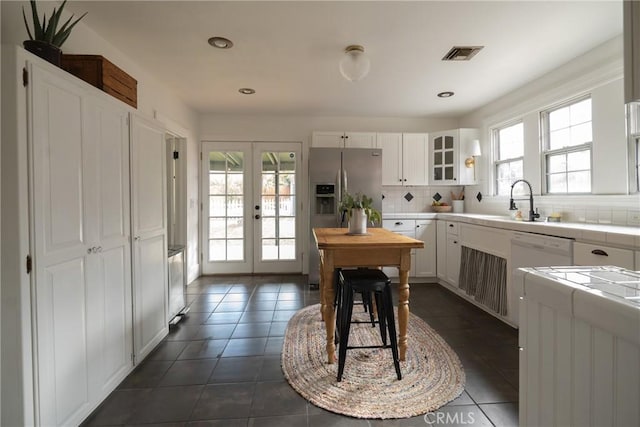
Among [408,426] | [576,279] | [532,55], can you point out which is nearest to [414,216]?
[532,55]

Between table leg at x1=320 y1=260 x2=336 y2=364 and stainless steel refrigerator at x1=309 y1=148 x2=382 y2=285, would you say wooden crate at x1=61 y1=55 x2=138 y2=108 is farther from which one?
stainless steel refrigerator at x1=309 y1=148 x2=382 y2=285

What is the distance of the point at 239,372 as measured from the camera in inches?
80.4

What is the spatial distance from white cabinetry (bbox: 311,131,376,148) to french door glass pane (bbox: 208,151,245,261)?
125 cm

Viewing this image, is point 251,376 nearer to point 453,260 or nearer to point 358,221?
point 358,221

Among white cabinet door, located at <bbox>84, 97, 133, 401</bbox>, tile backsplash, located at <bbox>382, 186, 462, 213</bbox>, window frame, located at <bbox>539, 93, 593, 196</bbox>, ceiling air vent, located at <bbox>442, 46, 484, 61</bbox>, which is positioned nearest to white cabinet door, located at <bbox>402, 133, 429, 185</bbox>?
tile backsplash, located at <bbox>382, 186, 462, 213</bbox>

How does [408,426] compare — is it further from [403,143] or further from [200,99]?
[200,99]

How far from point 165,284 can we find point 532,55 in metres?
3.84

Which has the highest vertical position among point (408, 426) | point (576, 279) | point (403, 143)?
point (403, 143)

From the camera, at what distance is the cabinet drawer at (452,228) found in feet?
12.0

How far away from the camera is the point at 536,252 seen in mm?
2396

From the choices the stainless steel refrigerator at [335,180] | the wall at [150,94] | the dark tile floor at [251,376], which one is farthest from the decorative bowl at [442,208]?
the wall at [150,94]

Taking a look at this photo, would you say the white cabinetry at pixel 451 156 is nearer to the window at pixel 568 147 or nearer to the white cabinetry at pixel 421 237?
the white cabinetry at pixel 421 237

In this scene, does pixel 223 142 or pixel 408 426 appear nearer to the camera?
pixel 408 426

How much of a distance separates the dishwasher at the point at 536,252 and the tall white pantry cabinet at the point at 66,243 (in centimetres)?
259
